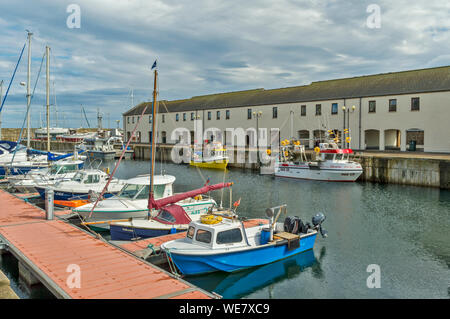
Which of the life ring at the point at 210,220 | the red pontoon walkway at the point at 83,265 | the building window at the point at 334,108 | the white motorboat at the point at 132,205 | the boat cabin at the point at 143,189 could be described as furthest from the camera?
the building window at the point at 334,108

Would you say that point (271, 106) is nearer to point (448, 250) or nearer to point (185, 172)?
point (185, 172)

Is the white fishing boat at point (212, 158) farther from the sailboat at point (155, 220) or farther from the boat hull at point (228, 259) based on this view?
the boat hull at point (228, 259)

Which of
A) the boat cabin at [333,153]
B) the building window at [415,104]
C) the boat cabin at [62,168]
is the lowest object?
the boat cabin at [62,168]

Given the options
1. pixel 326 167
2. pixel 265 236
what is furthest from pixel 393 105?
pixel 265 236

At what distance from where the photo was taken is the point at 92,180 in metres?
24.3

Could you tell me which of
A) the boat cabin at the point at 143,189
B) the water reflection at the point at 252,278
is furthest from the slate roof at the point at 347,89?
the water reflection at the point at 252,278

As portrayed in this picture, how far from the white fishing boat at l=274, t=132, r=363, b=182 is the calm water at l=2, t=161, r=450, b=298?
5867 mm

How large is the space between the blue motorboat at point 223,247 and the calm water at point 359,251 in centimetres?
54


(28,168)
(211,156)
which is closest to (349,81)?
(211,156)

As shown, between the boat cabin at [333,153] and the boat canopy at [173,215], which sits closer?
the boat canopy at [173,215]

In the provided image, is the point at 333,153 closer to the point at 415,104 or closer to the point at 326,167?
the point at 326,167

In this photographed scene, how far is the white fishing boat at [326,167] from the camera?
38.1m

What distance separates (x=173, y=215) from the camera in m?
16.8

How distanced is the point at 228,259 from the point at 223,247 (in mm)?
496
